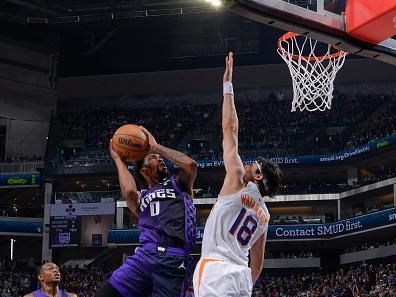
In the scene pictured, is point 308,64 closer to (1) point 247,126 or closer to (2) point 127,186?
(2) point 127,186

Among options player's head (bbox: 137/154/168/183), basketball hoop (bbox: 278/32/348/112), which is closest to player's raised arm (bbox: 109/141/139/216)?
player's head (bbox: 137/154/168/183)

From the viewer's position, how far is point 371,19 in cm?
759

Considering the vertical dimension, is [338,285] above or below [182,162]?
below

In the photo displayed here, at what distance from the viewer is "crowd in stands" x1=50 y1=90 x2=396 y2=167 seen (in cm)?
3616

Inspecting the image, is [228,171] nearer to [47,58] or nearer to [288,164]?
[288,164]

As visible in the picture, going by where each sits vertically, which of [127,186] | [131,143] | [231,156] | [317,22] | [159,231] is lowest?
[159,231]

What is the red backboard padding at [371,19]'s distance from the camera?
293 inches

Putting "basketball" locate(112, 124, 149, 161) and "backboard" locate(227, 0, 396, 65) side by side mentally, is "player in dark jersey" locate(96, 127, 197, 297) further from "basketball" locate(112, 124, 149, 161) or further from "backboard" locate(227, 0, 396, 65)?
"backboard" locate(227, 0, 396, 65)

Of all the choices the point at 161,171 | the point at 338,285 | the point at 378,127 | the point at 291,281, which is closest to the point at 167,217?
the point at 161,171

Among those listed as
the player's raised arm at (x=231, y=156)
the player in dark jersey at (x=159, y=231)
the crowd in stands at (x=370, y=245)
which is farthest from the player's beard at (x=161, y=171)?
the crowd in stands at (x=370, y=245)

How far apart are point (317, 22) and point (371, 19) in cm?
54

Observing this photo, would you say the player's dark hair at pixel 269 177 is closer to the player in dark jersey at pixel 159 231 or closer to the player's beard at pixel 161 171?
the player in dark jersey at pixel 159 231

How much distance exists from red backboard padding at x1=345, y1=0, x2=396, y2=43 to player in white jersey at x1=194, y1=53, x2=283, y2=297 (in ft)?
9.79

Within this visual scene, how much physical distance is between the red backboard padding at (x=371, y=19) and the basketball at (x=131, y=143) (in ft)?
9.48
